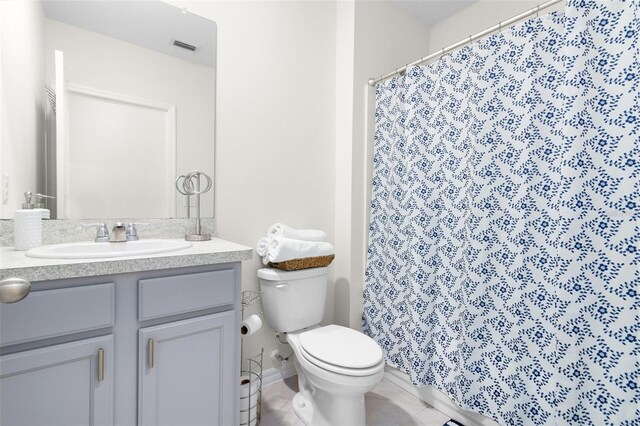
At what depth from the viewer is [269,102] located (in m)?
1.85

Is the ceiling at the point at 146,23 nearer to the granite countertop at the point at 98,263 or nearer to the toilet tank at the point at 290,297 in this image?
the granite countertop at the point at 98,263

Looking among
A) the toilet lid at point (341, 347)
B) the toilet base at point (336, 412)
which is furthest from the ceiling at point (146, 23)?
the toilet base at point (336, 412)

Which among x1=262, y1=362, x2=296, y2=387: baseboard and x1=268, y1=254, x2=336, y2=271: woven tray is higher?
x1=268, y1=254, x2=336, y2=271: woven tray

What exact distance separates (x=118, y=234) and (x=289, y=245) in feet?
2.48

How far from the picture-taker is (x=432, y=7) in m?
2.24

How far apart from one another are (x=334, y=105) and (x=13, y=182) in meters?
1.70

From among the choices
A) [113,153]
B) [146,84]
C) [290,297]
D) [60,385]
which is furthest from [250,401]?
[146,84]

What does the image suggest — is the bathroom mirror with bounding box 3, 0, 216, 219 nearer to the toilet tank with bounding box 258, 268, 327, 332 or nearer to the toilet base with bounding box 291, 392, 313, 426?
the toilet tank with bounding box 258, 268, 327, 332

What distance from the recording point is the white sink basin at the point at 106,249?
103cm

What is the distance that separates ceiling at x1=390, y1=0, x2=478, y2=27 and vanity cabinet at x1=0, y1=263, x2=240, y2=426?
→ 7.10 feet

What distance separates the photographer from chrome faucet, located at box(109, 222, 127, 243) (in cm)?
134

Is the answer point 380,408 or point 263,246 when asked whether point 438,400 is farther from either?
point 263,246

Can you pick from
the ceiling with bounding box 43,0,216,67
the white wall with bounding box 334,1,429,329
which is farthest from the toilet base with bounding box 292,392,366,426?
the ceiling with bounding box 43,0,216,67

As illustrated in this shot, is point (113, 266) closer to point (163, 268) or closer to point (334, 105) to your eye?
point (163, 268)
